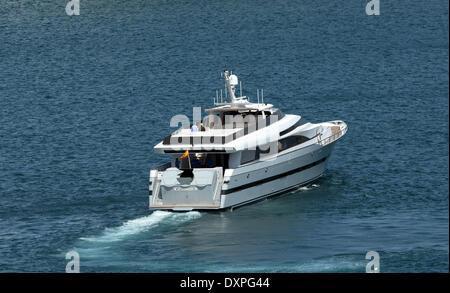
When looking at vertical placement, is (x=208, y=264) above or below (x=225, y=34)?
below

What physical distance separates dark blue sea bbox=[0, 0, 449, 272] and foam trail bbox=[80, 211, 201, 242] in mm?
152

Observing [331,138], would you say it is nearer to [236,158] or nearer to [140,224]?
[236,158]

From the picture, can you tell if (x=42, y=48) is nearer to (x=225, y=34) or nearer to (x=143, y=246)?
(x=225, y=34)

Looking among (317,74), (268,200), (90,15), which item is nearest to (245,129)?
(268,200)

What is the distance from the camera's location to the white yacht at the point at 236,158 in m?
59.4

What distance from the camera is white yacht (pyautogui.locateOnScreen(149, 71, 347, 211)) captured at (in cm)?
5938

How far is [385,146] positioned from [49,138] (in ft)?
79.5

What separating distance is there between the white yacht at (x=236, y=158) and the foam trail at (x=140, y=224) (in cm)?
40

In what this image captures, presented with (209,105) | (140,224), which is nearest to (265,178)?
(140,224)

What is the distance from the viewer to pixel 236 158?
203 feet

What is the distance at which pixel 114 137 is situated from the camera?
83.1m

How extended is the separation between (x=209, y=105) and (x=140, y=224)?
3774cm

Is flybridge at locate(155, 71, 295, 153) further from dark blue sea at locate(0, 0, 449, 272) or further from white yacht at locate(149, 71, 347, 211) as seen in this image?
dark blue sea at locate(0, 0, 449, 272)

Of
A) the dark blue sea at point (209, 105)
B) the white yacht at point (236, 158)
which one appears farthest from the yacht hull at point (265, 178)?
the dark blue sea at point (209, 105)
